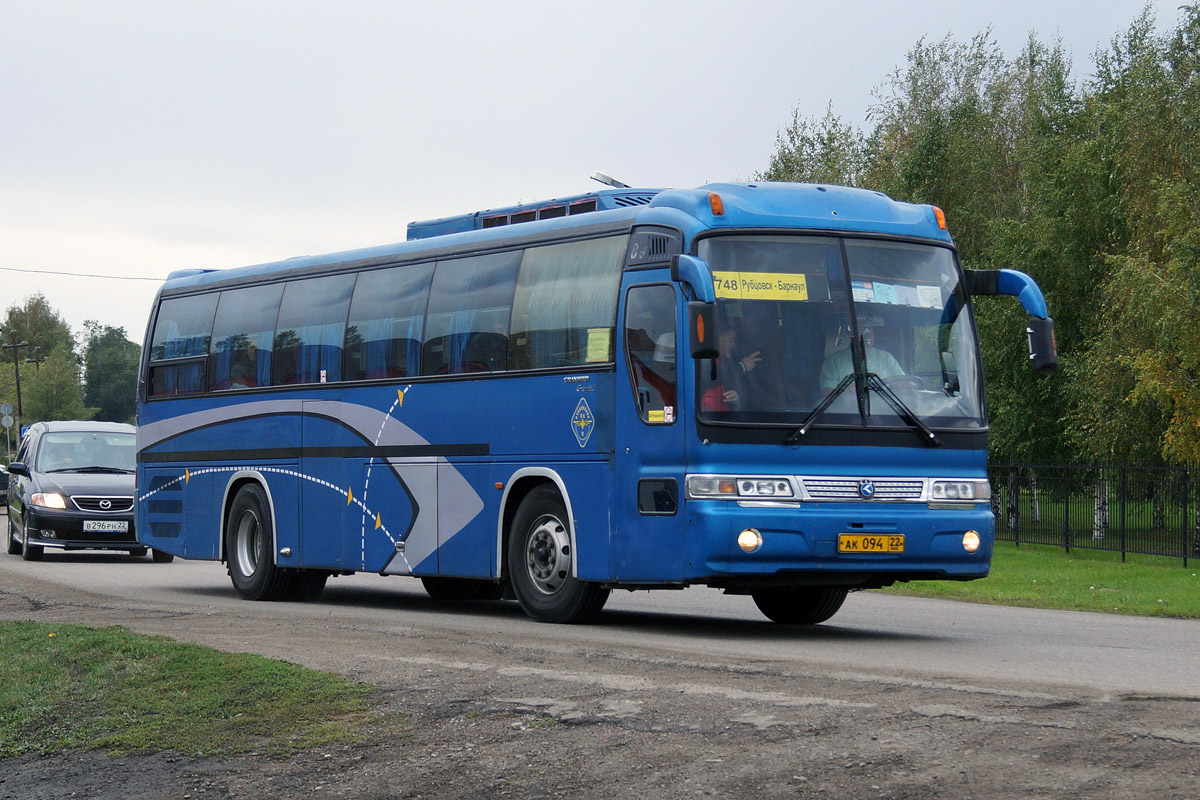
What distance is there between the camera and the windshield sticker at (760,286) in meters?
12.5

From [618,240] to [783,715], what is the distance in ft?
20.2

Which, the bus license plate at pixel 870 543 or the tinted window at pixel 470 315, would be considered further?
the tinted window at pixel 470 315

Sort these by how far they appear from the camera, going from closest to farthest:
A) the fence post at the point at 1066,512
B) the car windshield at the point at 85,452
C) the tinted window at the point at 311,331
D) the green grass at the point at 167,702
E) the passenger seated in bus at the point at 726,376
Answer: the green grass at the point at 167,702, the passenger seated in bus at the point at 726,376, the tinted window at the point at 311,331, the car windshield at the point at 85,452, the fence post at the point at 1066,512

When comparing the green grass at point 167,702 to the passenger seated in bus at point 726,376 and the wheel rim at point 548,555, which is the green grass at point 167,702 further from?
the passenger seated in bus at point 726,376

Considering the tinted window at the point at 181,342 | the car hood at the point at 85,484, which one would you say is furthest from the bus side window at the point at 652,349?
the car hood at the point at 85,484

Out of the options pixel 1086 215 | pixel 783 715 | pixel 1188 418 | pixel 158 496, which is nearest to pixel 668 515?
pixel 783 715

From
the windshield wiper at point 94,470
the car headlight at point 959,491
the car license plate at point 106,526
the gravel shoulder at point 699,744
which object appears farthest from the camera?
the windshield wiper at point 94,470

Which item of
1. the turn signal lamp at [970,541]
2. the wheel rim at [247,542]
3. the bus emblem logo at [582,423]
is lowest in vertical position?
the wheel rim at [247,542]

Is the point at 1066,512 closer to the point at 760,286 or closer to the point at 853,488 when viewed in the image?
the point at 853,488

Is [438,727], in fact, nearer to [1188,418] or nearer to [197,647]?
[197,647]

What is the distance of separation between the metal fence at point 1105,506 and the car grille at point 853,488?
14.6 metres

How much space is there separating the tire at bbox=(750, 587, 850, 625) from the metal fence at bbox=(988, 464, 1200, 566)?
1258 cm

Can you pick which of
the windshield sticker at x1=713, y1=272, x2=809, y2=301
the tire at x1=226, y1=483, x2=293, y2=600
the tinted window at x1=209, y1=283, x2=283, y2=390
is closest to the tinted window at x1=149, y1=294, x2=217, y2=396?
the tinted window at x1=209, y1=283, x2=283, y2=390

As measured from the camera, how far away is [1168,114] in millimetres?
37219
